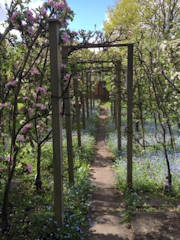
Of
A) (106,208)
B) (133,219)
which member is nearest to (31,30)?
(133,219)

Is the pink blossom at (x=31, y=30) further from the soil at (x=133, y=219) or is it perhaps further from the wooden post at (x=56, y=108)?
the soil at (x=133, y=219)

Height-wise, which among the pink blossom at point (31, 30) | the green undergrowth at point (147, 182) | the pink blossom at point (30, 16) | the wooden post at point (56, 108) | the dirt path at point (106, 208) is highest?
the pink blossom at point (30, 16)

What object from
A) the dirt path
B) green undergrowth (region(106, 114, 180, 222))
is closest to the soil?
the dirt path

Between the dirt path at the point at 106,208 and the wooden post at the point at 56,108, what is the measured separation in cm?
78

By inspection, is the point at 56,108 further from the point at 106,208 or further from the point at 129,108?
the point at 106,208

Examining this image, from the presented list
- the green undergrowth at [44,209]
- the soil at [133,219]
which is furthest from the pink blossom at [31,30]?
the soil at [133,219]

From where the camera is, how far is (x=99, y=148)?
390 inches

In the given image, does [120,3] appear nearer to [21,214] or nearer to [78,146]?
[78,146]

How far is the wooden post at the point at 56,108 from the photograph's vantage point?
2.97 metres

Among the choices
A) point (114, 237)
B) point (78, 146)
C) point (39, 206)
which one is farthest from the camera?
point (78, 146)

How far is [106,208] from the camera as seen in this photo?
14.8 feet

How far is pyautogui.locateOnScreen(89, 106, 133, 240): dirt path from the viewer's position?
3.60 m

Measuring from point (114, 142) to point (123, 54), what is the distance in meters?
3.83

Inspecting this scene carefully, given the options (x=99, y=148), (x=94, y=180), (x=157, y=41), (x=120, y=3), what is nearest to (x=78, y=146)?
(x=99, y=148)
